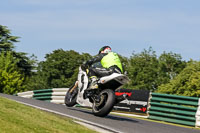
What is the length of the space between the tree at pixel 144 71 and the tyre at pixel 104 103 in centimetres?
4748

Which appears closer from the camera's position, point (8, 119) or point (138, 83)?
point (8, 119)

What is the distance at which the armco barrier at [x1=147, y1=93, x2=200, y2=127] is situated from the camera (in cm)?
1231

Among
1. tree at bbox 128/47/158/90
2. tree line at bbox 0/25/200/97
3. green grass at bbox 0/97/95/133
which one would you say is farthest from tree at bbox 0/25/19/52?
green grass at bbox 0/97/95/133

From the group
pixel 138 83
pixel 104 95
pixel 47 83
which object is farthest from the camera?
pixel 47 83

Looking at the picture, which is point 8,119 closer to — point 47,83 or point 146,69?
point 146,69

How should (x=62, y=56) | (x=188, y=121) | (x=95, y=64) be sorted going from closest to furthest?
(x=95, y=64)
(x=188, y=121)
(x=62, y=56)

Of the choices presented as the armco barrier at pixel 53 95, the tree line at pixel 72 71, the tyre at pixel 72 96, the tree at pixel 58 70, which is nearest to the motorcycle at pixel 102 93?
the tyre at pixel 72 96

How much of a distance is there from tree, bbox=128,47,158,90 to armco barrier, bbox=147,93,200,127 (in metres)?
43.2

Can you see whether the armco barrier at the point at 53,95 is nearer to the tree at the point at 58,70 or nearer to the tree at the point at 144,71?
the tree at the point at 144,71

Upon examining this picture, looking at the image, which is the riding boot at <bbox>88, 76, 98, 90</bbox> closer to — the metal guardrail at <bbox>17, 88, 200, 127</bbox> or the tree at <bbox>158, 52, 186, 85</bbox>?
the metal guardrail at <bbox>17, 88, 200, 127</bbox>

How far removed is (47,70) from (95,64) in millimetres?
67338

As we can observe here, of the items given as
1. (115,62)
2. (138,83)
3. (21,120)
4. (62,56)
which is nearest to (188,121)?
(115,62)

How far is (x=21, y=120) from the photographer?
6.51 metres

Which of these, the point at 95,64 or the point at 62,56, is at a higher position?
the point at 62,56
